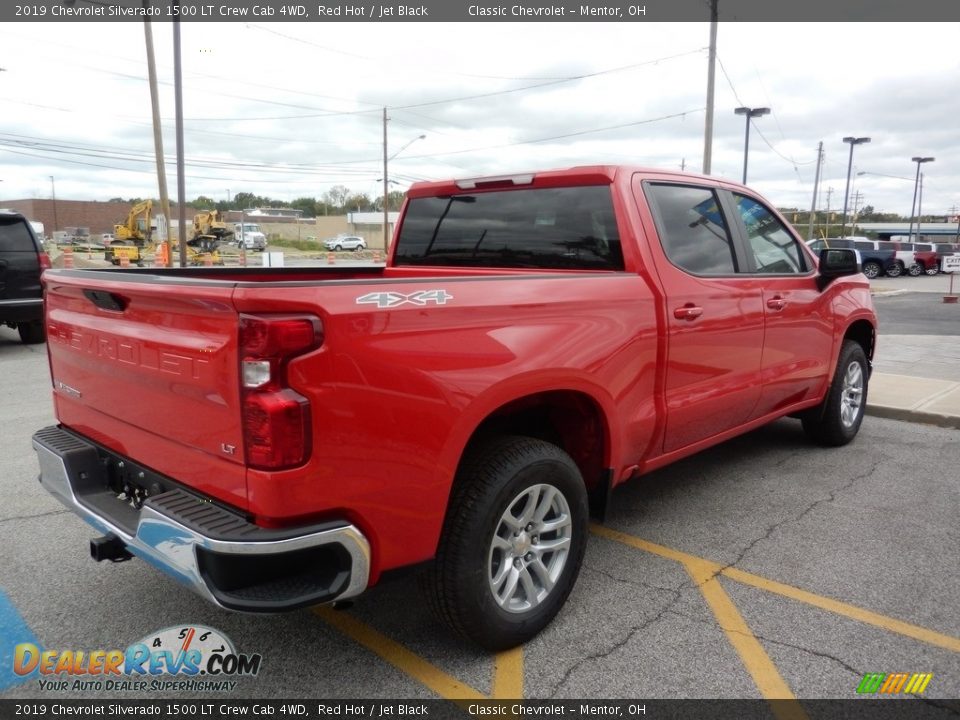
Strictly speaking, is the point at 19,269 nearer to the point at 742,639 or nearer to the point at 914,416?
the point at 742,639

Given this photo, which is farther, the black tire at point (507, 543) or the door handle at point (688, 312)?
the door handle at point (688, 312)

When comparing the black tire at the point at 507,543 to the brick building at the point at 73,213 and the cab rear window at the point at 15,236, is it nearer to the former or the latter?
the cab rear window at the point at 15,236

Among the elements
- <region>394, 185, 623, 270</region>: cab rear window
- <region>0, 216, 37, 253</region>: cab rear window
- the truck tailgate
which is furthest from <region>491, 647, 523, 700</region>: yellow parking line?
<region>0, 216, 37, 253</region>: cab rear window

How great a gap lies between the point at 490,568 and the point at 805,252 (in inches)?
131

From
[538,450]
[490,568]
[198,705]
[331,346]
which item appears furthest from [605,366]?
[198,705]

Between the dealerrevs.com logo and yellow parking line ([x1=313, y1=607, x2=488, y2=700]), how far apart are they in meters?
0.39

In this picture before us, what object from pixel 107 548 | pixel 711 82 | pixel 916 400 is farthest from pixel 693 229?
pixel 711 82

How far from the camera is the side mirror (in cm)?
472

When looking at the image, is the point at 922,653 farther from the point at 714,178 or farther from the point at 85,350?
the point at 85,350

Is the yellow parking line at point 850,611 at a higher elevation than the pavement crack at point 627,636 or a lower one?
higher

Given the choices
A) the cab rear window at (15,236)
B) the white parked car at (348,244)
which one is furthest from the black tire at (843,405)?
the white parked car at (348,244)

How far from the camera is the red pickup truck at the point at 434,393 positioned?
7.13 feet

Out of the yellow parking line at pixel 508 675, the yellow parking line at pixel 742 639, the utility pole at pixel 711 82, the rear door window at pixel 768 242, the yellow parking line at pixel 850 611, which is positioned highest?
the utility pole at pixel 711 82

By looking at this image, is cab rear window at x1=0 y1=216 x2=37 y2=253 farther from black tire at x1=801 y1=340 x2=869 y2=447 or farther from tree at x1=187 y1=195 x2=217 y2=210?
tree at x1=187 y1=195 x2=217 y2=210
